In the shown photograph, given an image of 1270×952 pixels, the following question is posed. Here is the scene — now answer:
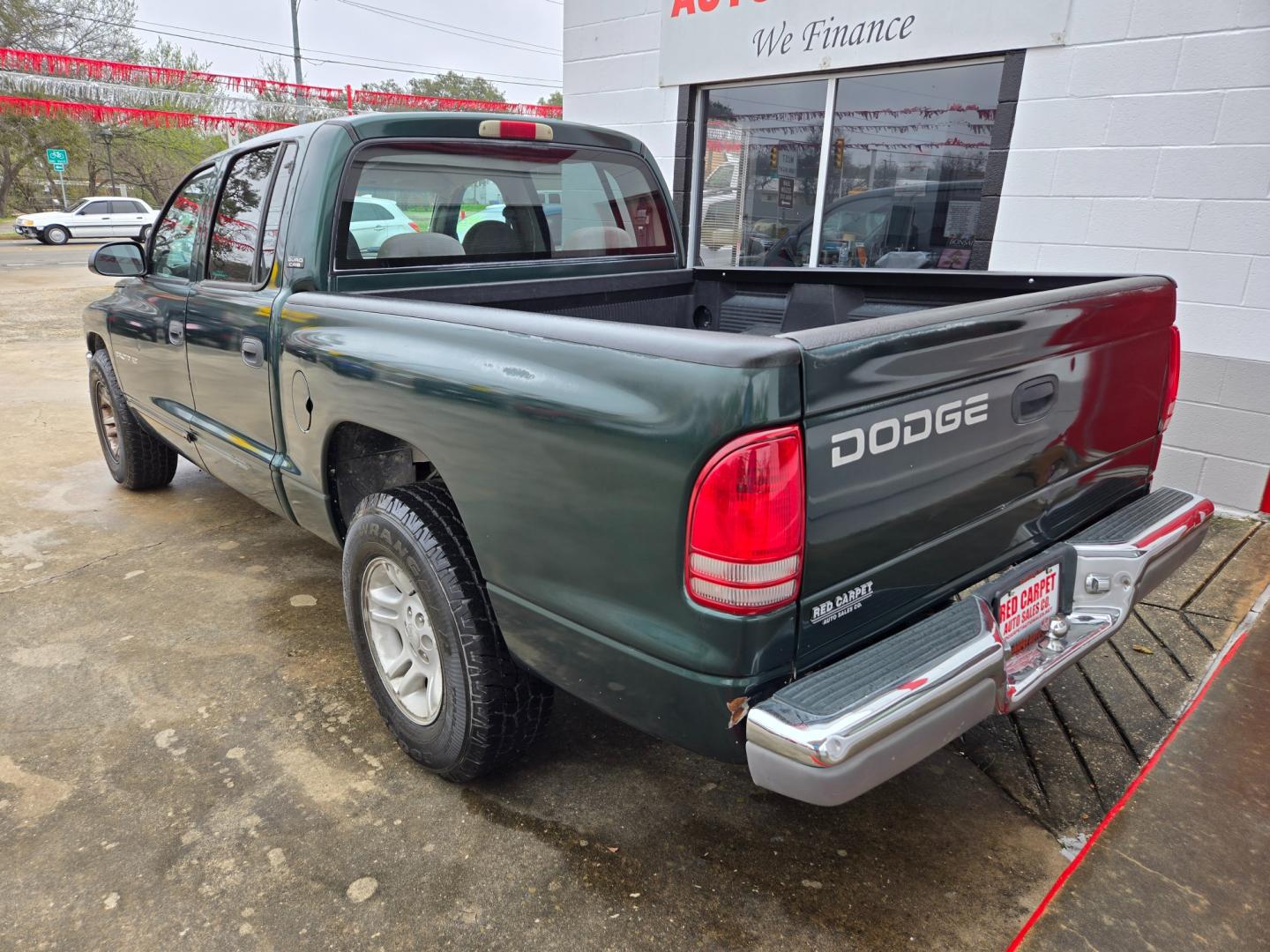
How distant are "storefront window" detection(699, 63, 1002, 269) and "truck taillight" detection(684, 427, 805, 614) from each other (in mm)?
3651

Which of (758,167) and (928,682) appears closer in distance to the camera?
(928,682)

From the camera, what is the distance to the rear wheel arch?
8.63ft

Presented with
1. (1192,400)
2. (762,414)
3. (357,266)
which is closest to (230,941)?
(762,414)

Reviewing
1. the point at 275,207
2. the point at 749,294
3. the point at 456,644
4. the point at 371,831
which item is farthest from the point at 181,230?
the point at 371,831

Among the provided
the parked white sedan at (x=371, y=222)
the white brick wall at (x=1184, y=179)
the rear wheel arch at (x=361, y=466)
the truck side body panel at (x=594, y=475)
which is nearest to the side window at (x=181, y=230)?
the parked white sedan at (x=371, y=222)

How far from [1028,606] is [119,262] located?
13.5 ft

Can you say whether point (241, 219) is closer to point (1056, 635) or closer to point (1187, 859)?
point (1056, 635)

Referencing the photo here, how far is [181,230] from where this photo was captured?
3822 millimetres

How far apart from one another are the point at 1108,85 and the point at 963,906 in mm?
4383

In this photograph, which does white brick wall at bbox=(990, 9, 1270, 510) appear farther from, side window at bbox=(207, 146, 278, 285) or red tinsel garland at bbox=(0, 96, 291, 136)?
red tinsel garland at bbox=(0, 96, 291, 136)

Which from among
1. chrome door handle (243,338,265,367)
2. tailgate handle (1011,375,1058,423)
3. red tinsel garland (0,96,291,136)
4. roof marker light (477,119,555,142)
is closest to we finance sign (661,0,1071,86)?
roof marker light (477,119,555,142)

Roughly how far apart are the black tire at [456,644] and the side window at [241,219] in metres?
1.29

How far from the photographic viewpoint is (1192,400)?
15.0ft

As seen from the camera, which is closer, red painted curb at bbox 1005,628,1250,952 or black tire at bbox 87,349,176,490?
red painted curb at bbox 1005,628,1250,952
